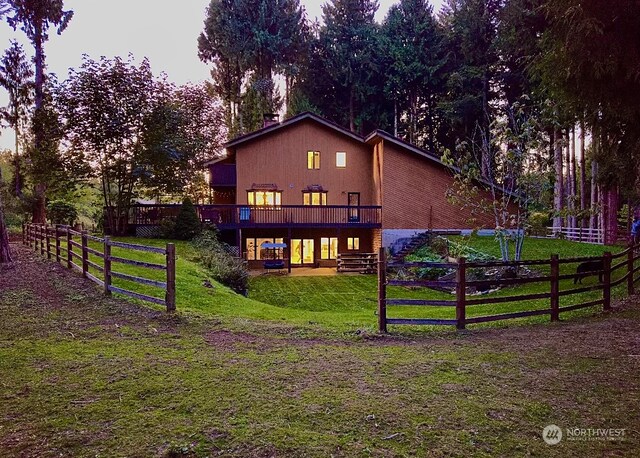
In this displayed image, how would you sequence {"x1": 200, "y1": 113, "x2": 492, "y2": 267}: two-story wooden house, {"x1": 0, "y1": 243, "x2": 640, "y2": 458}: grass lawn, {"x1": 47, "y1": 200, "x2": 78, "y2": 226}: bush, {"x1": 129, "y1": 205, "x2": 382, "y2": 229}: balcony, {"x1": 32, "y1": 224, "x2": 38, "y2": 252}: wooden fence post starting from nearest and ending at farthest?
{"x1": 0, "y1": 243, "x2": 640, "y2": 458}: grass lawn < {"x1": 32, "y1": 224, "x2": 38, "y2": 252}: wooden fence post < {"x1": 129, "y1": 205, "x2": 382, "y2": 229}: balcony < {"x1": 200, "y1": 113, "x2": 492, "y2": 267}: two-story wooden house < {"x1": 47, "y1": 200, "x2": 78, "y2": 226}: bush

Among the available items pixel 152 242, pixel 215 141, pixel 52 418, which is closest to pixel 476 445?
pixel 52 418

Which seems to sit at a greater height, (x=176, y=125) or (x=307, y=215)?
(x=176, y=125)

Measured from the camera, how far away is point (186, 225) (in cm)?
2283

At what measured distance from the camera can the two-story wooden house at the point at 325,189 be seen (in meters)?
25.9

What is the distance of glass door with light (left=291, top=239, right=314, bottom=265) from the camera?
2753 centimetres

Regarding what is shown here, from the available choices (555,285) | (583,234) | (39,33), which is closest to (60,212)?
→ (39,33)

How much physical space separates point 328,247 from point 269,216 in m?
4.78

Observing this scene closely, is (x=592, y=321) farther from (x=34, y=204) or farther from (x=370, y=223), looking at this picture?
(x=34, y=204)

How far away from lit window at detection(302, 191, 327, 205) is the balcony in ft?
6.60

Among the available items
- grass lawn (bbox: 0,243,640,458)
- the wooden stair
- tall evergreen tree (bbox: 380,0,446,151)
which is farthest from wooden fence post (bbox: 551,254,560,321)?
tall evergreen tree (bbox: 380,0,446,151)

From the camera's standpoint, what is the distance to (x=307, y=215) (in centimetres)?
2580

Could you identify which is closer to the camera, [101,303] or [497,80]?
[101,303]

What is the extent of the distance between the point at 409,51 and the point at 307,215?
24.0 metres

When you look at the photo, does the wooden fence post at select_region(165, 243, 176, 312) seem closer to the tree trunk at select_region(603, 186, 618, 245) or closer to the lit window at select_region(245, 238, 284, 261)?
the lit window at select_region(245, 238, 284, 261)
